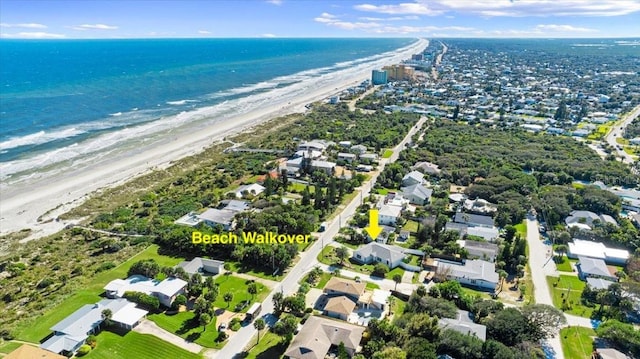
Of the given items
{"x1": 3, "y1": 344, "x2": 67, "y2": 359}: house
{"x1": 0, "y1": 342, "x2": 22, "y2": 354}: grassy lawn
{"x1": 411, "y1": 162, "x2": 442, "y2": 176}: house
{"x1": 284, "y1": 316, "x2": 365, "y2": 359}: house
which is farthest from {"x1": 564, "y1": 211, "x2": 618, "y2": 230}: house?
{"x1": 0, "y1": 342, "x2": 22, "y2": 354}: grassy lawn

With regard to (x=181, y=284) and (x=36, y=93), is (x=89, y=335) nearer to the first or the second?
(x=181, y=284)

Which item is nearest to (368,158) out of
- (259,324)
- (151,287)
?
(151,287)

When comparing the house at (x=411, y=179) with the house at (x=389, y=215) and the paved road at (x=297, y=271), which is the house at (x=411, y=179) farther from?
the house at (x=389, y=215)

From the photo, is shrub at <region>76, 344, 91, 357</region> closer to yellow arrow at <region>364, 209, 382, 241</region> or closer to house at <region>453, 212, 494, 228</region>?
yellow arrow at <region>364, 209, 382, 241</region>

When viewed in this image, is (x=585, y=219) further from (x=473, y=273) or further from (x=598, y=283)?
(x=473, y=273)

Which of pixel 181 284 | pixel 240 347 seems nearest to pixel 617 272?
pixel 240 347

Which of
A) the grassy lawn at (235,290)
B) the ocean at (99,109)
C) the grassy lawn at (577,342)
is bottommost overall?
the grassy lawn at (577,342)

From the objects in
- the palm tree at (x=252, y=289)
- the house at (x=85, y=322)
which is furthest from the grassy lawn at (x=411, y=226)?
the house at (x=85, y=322)
